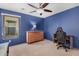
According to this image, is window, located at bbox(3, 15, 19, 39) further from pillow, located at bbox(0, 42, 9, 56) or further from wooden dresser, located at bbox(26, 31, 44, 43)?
wooden dresser, located at bbox(26, 31, 44, 43)

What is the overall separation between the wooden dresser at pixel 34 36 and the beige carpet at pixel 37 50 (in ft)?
0.28

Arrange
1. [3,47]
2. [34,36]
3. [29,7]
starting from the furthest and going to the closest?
[34,36] < [29,7] < [3,47]

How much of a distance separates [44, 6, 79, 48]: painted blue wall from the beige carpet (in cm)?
19

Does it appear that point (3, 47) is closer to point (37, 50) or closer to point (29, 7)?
point (37, 50)

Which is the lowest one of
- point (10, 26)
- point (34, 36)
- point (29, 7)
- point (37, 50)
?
point (37, 50)

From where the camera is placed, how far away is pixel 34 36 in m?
1.62

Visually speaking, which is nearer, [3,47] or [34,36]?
[3,47]

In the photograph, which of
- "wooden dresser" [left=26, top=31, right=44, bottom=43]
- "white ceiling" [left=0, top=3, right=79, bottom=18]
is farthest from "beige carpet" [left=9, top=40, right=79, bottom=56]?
"white ceiling" [left=0, top=3, right=79, bottom=18]

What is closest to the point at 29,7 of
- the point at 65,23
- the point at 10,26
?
the point at 10,26

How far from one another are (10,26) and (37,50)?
0.71m

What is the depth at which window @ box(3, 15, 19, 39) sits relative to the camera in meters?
1.38

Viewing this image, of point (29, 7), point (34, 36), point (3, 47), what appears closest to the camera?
point (3, 47)

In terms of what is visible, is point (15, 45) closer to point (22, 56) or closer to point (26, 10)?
point (22, 56)

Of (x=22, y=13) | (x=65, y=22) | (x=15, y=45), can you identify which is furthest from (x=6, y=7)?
(x=65, y=22)
